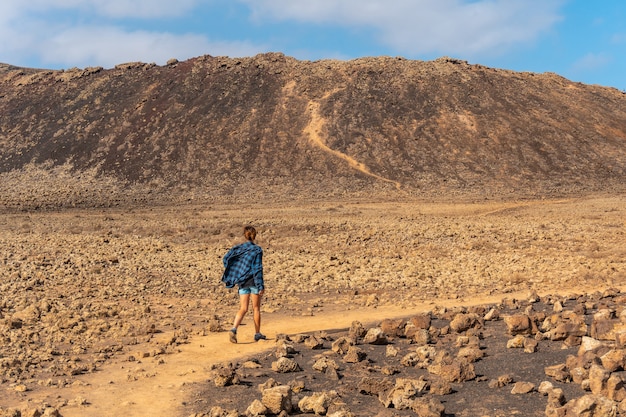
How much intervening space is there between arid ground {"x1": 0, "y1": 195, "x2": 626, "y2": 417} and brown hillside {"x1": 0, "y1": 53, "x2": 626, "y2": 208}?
1670cm

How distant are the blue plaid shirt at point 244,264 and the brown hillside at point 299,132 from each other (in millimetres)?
30083

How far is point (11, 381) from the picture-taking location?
6.99 m

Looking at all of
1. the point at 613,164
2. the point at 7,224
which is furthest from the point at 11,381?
the point at 613,164

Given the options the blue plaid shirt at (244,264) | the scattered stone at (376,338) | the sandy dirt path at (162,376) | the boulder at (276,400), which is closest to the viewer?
the boulder at (276,400)

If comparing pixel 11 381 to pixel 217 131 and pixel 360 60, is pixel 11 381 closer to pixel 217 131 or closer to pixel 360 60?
pixel 217 131

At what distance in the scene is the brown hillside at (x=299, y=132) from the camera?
4116 cm

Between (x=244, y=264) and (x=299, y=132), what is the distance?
39608 millimetres

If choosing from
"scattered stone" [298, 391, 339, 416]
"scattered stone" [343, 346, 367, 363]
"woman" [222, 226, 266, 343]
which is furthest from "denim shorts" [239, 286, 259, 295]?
"scattered stone" [298, 391, 339, 416]

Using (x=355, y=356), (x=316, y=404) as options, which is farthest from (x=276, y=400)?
(x=355, y=356)

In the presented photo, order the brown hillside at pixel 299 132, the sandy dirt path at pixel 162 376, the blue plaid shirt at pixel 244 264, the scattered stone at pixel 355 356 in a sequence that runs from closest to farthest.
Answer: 1. the sandy dirt path at pixel 162 376
2. the scattered stone at pixel 355 356
3. the blue plaid shirt at pixel 244 264
4. the brown hillside at pixel 299 132

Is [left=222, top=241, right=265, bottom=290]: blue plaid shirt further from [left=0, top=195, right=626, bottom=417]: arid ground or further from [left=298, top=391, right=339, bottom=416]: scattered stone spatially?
[left=298, top=391, right=339, bottom=416]: scattered stone

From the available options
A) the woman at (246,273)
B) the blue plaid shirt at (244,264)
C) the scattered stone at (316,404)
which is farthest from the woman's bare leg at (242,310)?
the scattered stone at (316,404)

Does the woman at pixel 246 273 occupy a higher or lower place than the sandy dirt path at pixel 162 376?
higher

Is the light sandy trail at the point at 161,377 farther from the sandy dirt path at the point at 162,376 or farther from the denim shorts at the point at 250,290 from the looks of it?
the denim shorts at the point at 250,290
